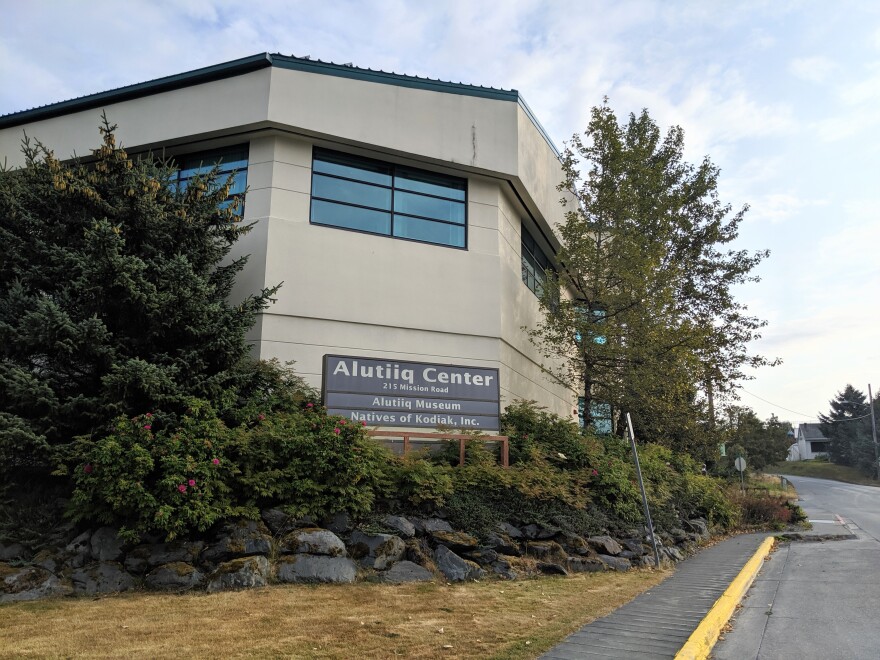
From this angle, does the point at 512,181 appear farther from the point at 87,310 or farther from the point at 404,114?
the point at 87,310

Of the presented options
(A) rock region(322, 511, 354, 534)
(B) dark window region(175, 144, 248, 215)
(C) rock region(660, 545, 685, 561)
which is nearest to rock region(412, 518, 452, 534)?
(A) rock region(322, 511, 354, 534)

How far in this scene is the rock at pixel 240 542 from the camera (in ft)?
29.1

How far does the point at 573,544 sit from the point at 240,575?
5.36 metres

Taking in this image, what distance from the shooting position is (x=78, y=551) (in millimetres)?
8922

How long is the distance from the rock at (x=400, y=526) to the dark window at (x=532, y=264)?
10.3 meters

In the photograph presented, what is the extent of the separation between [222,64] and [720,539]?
16.6 metres

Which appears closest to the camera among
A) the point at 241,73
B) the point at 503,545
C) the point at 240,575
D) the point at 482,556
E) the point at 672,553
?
the point at 240,575

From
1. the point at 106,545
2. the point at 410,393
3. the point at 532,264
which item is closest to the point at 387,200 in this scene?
the point at 410,393

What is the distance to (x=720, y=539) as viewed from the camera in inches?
656

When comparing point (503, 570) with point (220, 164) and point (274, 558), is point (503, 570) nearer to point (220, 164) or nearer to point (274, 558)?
point (274, 558)

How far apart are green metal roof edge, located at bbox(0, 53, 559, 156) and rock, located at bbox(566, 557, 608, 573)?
36.5ft

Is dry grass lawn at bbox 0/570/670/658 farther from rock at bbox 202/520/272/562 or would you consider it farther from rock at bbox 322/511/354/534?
rock at bbox 322/511/354/534

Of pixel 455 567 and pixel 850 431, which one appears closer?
pixel 455 567

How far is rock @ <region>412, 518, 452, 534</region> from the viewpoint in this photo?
32.8 ft
